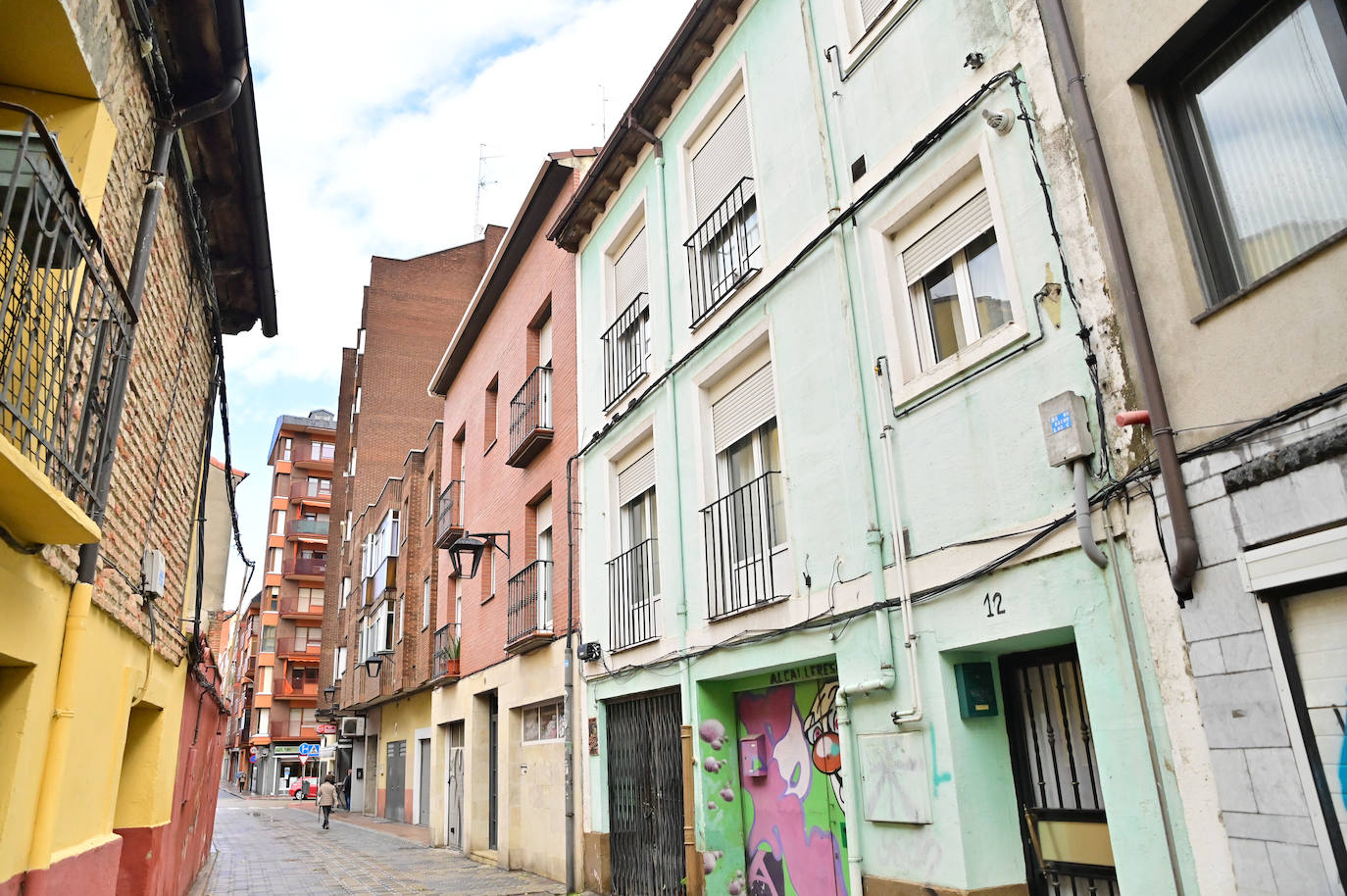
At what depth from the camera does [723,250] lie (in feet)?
32.4

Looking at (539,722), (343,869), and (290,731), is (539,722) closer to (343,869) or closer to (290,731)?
(343,869)

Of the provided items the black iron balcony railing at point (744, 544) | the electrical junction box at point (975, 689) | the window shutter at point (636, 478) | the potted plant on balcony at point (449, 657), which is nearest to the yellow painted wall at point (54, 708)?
the black iron balcony railing at point (744, 544)

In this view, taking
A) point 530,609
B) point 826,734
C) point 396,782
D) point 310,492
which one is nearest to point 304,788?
point 310,492

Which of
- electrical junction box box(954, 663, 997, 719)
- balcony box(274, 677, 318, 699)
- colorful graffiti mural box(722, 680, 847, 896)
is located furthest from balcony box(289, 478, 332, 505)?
electrical junction box box(954, 663, 997, 719)

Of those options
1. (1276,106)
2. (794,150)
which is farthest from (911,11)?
(1276,106)

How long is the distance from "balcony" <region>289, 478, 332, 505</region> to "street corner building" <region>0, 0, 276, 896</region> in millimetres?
53542

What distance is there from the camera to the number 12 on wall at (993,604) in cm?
571

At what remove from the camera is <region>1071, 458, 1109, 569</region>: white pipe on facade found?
4984mm

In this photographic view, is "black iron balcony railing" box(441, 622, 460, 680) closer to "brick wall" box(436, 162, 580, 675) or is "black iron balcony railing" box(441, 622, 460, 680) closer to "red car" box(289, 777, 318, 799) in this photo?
"brick wall" box(436, 162, 580, 675)

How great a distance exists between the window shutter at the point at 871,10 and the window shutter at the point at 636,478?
5345 mm

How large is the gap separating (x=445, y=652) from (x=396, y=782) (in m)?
10.9

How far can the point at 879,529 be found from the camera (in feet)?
22.3

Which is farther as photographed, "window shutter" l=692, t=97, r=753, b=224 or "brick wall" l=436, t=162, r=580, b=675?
"brick wall" l=436, t=162, r=580, b=675

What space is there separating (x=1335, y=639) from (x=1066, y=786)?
2.21m
